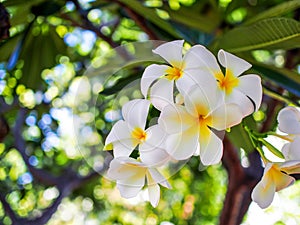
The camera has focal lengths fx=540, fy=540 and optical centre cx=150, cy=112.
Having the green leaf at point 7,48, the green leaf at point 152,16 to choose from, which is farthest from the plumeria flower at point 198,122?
the green leaf at point 7,48

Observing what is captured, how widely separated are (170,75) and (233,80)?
0.19 feet

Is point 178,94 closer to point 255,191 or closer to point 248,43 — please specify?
point 255,191

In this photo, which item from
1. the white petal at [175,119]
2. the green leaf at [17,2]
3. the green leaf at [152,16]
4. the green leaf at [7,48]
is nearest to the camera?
the white petal at [175,119]

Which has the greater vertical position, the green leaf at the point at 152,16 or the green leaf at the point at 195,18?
the green leaf at the point at 152,16

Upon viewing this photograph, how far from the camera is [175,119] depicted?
0.46 m

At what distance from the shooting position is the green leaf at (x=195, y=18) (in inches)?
39.2

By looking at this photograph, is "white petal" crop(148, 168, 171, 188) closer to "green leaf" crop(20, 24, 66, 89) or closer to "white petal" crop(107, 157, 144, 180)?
"white petal" crop(107, 157, 144, 180)

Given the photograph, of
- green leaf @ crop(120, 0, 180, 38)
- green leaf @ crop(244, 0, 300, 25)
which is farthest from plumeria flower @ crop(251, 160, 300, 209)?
green leaf @ crop(120, 0, 180, 38)

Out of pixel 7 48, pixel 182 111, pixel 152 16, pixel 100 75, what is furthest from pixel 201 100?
pixel 7 48

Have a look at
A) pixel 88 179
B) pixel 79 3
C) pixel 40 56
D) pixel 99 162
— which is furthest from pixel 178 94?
pixel 88 179

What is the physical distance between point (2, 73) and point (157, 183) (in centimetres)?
80

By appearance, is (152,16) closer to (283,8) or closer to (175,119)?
(283,8)

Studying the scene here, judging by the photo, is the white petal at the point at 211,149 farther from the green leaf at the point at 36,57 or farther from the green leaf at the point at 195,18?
the green leaf at the point at 36,57

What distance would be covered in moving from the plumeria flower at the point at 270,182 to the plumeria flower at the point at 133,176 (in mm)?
88
